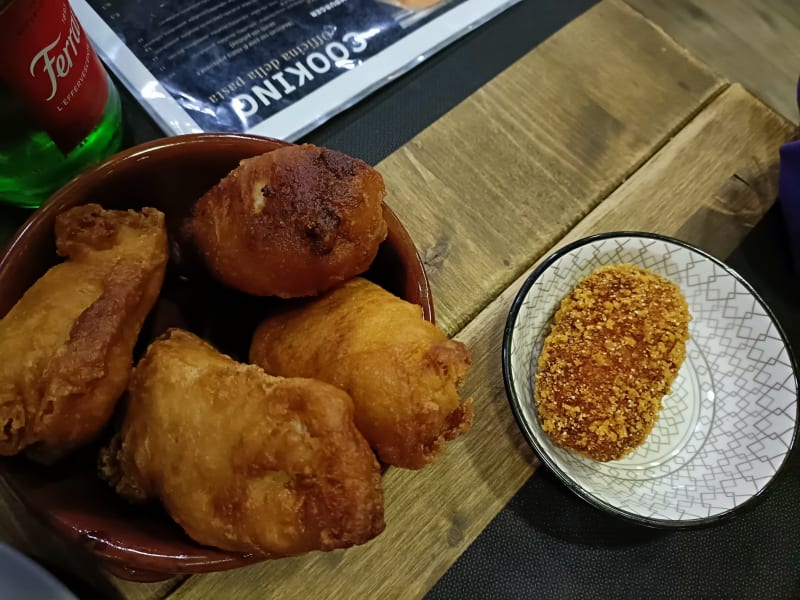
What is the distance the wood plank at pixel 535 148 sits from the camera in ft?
2.32

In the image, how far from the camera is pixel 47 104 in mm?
553

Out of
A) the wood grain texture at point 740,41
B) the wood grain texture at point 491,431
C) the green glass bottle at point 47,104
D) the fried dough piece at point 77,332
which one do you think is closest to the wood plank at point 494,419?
the wood grain texture at point 491,431

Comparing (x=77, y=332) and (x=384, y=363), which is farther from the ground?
(x=77, y=332)

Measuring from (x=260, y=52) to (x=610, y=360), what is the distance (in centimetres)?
52

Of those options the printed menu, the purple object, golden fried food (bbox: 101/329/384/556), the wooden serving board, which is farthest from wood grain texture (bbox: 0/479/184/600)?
the purple object

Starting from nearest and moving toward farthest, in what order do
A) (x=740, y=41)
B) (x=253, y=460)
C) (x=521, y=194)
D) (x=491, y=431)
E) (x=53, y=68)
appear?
(x=253, y=460) < (x=53, y=68) < (x=491, y=431) < (x=521, y=194) < (x=740, y=41)

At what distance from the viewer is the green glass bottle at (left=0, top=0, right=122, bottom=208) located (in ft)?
1.65

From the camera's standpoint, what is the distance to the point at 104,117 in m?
0.65

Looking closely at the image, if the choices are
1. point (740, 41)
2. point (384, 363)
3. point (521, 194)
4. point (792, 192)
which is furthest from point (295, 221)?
point (740, 41)

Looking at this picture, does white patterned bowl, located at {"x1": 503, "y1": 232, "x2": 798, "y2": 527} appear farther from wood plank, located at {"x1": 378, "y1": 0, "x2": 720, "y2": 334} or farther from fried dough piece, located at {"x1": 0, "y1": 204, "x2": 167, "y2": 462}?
fried dough piece, located at {"x1": 0, "y1": 204, "x2": 167, "y2": 462}

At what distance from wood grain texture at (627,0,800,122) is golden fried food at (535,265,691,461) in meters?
0.39

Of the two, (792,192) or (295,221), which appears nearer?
(295,221)

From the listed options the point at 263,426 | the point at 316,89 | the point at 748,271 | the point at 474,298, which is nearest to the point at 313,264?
the point at 263,426

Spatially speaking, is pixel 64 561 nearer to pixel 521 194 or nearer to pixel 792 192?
pixel 521 194
